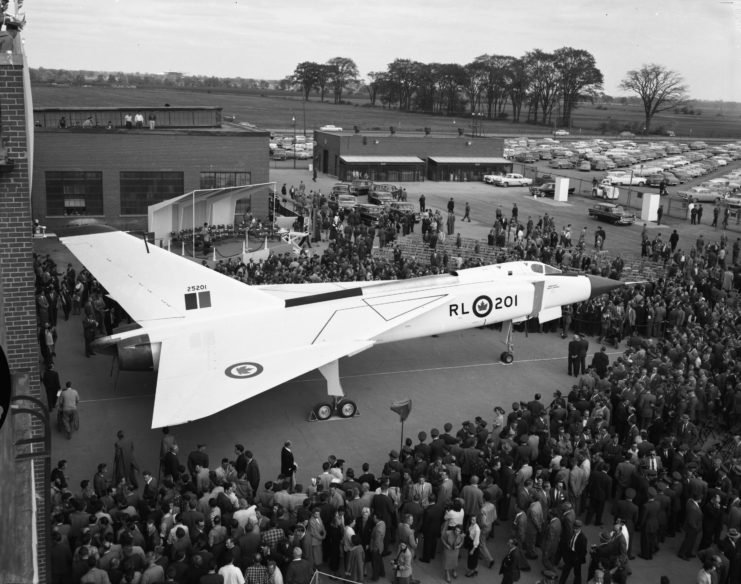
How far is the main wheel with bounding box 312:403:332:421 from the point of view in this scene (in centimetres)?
1778

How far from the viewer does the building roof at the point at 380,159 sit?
61.8 metres

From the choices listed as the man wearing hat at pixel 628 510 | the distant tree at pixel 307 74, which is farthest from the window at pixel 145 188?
the distant tree at pixel 307 74

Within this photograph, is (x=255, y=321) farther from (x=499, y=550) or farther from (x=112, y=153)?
(x=112, y=153)

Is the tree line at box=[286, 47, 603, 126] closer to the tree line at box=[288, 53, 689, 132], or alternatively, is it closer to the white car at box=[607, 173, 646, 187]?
the tree line at box=[288, 53, 689, 132]

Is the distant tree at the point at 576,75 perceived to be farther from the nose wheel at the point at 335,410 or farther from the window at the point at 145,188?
the nose wheel at the point at 335,410

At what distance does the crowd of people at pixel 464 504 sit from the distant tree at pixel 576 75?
406ft

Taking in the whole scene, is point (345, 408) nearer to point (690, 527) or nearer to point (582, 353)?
point (582, 353)

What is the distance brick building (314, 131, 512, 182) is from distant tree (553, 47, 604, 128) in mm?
72150

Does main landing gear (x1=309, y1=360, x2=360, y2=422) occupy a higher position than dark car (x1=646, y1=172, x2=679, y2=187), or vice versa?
dark car (x1=646, y1=172, x2=679, y2=187)

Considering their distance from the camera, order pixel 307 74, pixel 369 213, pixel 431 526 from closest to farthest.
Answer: pixel 431 526, pixel 369 213, pixel 307 74

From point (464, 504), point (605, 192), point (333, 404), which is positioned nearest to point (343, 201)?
point (605, 192)

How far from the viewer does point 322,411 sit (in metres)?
17.8

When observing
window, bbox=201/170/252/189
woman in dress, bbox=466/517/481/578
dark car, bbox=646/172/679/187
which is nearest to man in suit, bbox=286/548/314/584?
woman in dress, bbox=466/517/481/578

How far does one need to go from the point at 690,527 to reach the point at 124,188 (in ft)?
108
